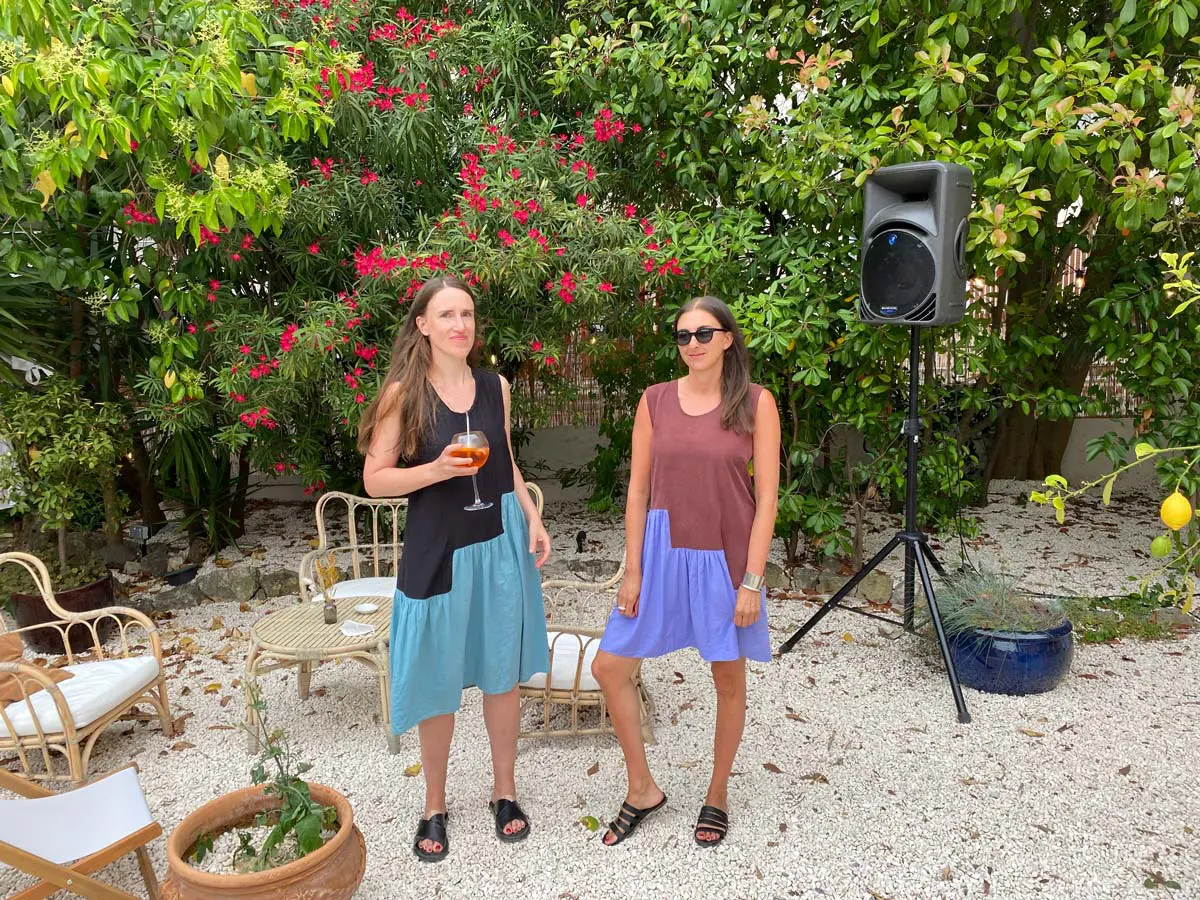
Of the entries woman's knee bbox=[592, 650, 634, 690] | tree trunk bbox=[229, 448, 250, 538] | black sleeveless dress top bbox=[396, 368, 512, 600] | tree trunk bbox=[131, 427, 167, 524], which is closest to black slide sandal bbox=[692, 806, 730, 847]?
woman's knee bbox=[592, 650, 634, 690]

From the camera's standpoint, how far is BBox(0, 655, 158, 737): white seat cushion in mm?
2680

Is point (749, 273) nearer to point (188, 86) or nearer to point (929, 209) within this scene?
point (929, 209)

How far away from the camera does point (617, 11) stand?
14.8ft

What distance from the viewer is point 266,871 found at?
1.90m

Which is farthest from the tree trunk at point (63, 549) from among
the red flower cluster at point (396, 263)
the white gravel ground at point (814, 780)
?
the red flower cluster at point (396, 263)

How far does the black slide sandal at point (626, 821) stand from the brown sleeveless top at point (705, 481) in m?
0.78

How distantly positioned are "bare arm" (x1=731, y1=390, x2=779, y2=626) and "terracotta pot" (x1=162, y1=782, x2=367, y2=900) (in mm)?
1126

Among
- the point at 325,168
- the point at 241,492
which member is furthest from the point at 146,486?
the point at 325,168

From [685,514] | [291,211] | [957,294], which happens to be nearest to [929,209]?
[957,294]

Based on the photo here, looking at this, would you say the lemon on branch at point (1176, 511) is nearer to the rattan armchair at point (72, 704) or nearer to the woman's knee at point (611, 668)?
the woman's knee at point (611, 668)

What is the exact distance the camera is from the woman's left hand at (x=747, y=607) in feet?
7.26

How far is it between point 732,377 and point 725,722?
0.98 m

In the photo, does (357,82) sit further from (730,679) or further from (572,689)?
(730,679)

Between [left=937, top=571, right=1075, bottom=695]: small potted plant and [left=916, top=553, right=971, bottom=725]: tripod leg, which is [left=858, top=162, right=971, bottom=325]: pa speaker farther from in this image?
[left=937, top=571, right=1075, bottom=695]: small potted plant
